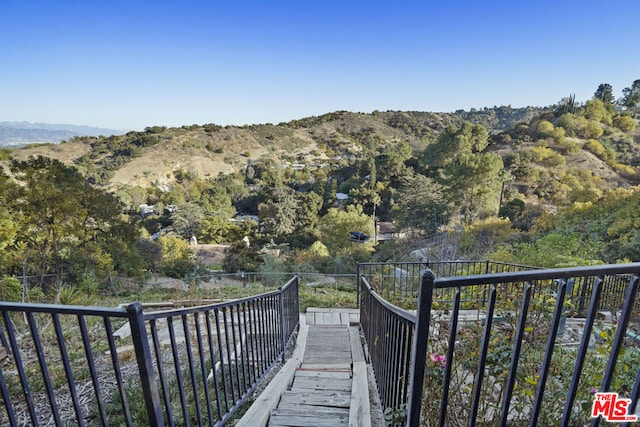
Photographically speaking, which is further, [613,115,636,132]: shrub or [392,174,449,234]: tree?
[613,115,636,132]: shrub

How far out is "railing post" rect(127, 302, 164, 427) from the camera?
1128 millimetres

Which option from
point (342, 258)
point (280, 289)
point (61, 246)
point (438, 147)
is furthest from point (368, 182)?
point (280, 289)

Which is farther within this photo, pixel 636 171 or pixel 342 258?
pixel 636 171

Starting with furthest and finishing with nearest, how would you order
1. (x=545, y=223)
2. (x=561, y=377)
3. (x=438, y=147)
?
(x=438, y=147), (x=545, y=223), (x=561, y=377)

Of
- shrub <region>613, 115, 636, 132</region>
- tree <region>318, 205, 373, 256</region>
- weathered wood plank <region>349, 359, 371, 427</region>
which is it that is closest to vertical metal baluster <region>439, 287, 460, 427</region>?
weathered wood plank <region>349, 359, 371, 427</region>

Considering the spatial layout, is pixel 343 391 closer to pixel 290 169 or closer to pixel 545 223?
pixel 545 223

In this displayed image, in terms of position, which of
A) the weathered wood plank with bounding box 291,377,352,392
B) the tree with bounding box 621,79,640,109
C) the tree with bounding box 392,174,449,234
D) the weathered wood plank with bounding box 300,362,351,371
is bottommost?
the tree with bounding box 392,174,449,234

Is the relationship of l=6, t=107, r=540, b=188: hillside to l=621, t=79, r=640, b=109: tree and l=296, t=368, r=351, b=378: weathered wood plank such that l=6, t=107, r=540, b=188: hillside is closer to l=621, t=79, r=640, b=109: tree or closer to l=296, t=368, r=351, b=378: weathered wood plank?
l=621, t=79, r=640, b=109: tree

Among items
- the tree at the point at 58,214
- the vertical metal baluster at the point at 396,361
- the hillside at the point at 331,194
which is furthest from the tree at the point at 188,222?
the vertical metal baluster at the point at 396,361

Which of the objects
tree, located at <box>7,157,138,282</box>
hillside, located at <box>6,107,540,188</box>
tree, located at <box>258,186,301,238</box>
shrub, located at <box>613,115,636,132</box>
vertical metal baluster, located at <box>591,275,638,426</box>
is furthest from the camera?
hillside, located at <box>6,107,540,188</box>

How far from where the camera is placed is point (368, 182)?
32.1 m

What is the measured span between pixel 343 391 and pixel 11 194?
25.4ft

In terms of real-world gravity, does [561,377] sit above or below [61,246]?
above
